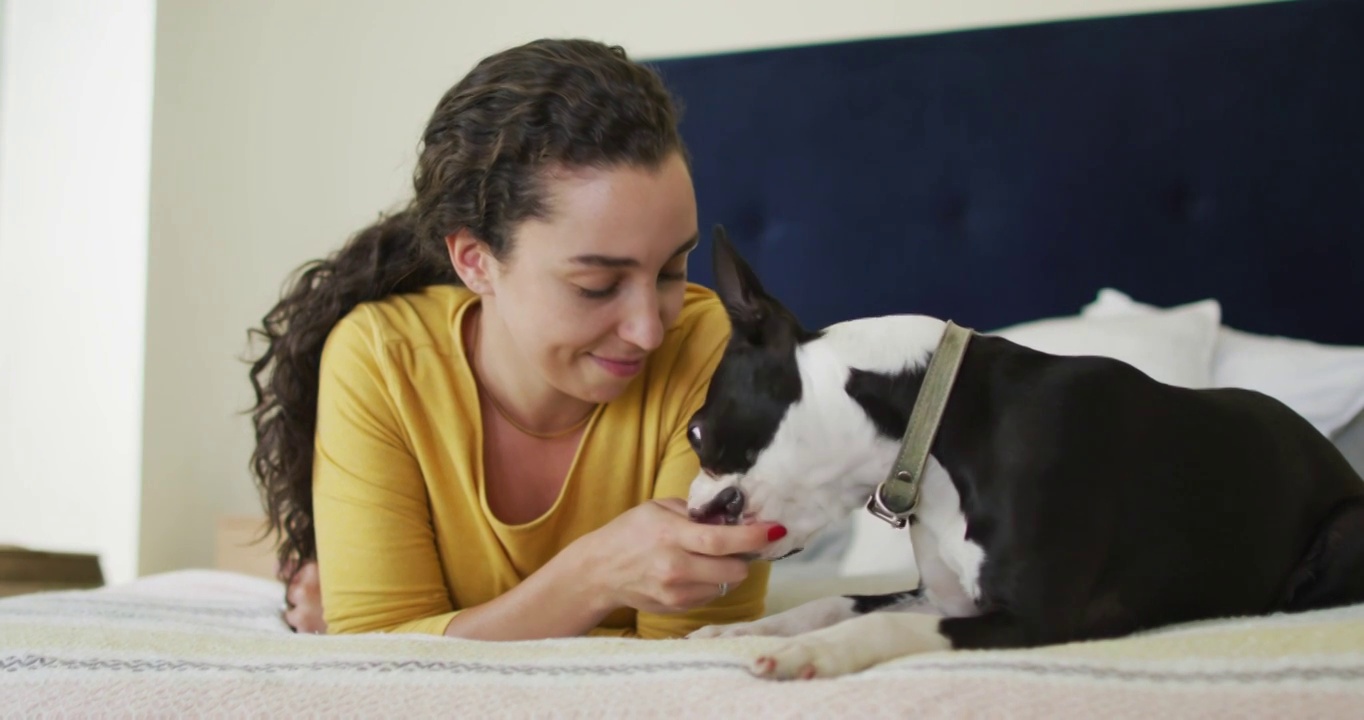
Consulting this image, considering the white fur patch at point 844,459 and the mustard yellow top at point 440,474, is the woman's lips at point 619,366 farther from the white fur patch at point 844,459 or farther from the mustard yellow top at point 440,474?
the white fur patch at point 844,459

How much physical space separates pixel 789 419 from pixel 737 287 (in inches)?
5.8

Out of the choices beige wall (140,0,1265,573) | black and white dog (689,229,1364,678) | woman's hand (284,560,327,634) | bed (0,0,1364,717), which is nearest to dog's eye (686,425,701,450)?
black and white dog (689,229,1364,678)

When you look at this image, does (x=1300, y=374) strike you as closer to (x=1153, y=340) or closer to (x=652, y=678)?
(x=1153, y=340)

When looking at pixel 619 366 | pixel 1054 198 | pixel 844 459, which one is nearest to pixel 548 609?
pixel 619 366

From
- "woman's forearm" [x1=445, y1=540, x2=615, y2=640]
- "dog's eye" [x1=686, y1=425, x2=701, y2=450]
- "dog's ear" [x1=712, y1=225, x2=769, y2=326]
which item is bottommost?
"woman's forearm" [x1=445, y1=540, x2=615, y2=640]

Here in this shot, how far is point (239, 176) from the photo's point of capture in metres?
3.13

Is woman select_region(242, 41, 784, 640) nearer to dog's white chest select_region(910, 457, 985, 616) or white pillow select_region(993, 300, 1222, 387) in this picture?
dog's white chest select_region(910, 457, 985, 616)

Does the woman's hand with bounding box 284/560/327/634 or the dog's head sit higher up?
the dog's head

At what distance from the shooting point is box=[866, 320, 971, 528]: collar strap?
110cm

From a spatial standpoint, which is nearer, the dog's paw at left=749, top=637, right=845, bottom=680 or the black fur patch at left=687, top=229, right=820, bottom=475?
the dog's paw at left=749, top=637, right=845, bottom=680

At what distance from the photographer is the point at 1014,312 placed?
2.44 meters

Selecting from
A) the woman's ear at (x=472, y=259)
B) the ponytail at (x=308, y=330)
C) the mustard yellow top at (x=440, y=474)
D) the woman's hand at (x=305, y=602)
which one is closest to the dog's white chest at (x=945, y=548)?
the mustard yellow top at (x=440, y=474)

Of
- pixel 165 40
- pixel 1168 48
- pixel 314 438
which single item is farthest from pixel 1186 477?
pixel 165 40

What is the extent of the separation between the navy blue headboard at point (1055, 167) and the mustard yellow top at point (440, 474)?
39.5 inches
